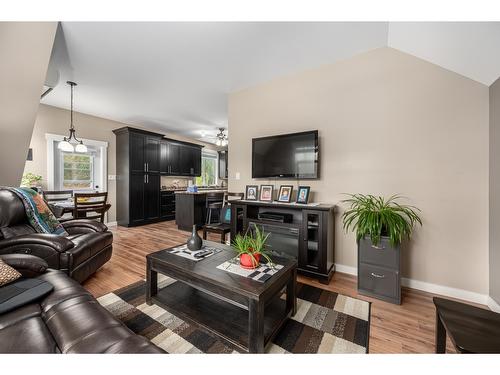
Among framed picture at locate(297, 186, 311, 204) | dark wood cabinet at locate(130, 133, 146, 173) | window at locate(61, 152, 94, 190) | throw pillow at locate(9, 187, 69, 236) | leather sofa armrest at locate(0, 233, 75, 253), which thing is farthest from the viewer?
dark wood cabinet at locate(130, 133, 146, 173)

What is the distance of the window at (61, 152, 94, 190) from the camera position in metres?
4.38

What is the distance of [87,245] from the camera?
2.07 m

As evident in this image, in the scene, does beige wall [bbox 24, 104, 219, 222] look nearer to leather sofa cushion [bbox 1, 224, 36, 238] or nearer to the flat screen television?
leather sofa cushion [bbox 1, 224, 36, 238]

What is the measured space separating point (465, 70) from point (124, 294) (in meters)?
3.71

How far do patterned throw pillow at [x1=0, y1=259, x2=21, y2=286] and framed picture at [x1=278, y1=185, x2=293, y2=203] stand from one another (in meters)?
2.42

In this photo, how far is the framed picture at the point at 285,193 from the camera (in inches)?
110

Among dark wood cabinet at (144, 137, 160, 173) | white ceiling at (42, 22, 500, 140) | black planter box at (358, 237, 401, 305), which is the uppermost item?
white ceiling at (42, 22, 500, 140)

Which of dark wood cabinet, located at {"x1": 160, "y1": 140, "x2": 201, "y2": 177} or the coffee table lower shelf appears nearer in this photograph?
the coffee table lower shelf

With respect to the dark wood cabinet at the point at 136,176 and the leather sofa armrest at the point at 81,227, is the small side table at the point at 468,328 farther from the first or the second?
the dark wood cabinet at the point at 136,176

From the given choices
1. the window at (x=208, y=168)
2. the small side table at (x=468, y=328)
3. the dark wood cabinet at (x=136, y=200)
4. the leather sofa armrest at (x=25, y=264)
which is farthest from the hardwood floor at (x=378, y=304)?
the window at (x=208, y=168)

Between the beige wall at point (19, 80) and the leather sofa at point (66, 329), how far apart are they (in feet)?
5.90

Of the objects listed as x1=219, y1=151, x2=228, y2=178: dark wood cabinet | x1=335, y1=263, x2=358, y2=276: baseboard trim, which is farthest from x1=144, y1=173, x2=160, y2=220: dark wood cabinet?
x1=335, y1=263, x2=358, y2=276: baseboard trim
